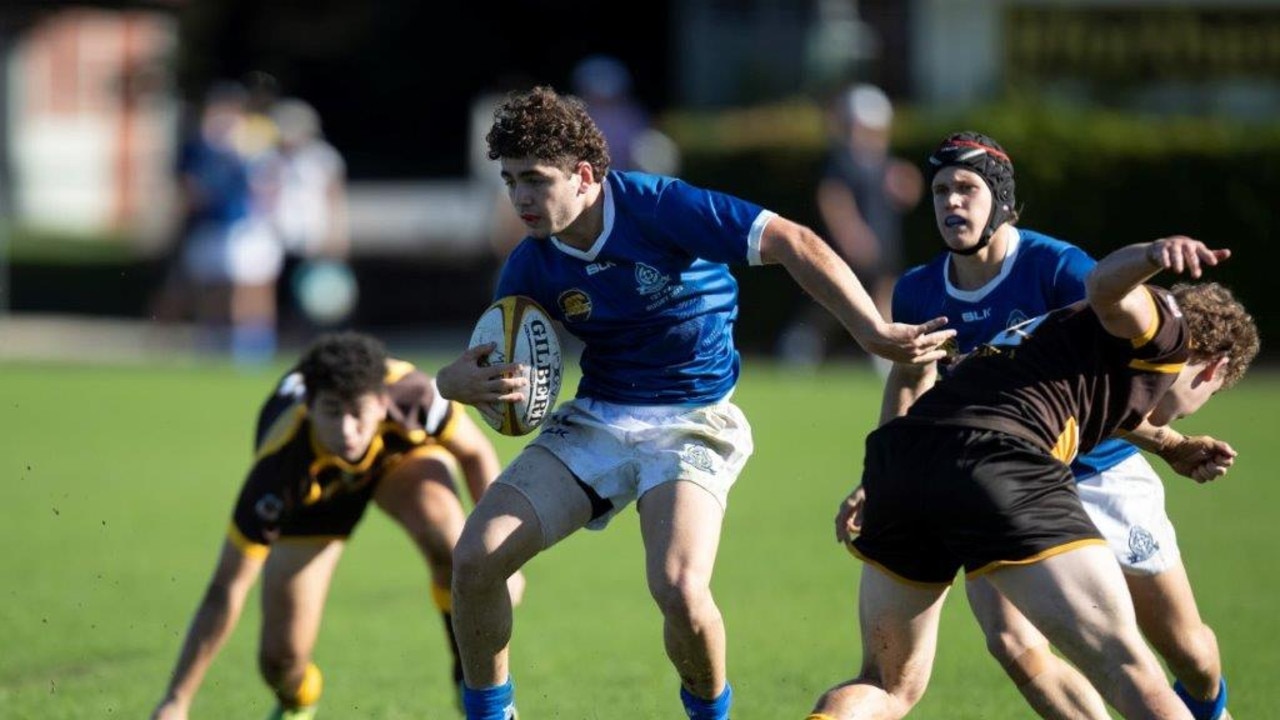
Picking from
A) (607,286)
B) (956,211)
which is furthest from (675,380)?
(956,211)

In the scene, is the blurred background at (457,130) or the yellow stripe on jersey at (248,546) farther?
the blurred background at (457,130)

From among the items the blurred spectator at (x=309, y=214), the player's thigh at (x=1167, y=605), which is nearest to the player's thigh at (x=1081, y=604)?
the player's thigh at (x=1167, y=605)

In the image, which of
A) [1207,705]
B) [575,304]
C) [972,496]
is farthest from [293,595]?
[1207,705]

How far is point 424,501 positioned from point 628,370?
3.87 ft

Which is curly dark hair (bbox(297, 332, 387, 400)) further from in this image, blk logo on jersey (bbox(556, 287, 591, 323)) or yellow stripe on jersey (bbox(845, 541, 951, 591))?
yellow stripe on jersey (bbox(845, 541, 951, 591))

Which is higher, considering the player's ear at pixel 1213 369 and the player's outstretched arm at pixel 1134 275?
the player's outstretched arm at pixel 1134 275

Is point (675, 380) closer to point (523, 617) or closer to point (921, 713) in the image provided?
point (921, 713)

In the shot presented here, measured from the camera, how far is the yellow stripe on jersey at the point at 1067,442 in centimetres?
519

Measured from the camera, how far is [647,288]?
6.12 m

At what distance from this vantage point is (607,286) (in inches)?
241

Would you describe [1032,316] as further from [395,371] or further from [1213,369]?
[395,371]

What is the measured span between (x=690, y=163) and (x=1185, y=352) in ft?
51.0

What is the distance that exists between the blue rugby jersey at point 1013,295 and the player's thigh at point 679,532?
2.87 ft

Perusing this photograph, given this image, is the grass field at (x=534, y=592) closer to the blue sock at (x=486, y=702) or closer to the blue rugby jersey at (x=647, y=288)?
the blue sock at (x=486, y=702)
